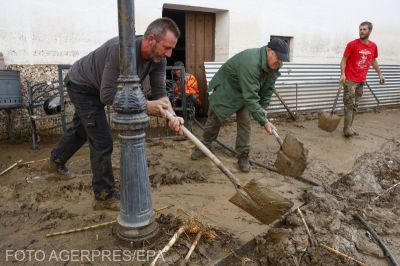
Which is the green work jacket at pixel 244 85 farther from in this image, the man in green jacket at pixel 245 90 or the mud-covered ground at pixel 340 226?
the mud-covered ground at pixel 340 226

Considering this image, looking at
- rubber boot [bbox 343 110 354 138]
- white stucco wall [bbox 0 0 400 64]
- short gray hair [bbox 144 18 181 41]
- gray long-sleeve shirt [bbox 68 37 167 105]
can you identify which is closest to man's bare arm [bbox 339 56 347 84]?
rubber boot [bbox 343 110 354 138]

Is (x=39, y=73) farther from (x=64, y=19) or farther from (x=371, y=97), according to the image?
(x=371, y=97)

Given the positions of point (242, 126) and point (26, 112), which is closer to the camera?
point (242, 126)

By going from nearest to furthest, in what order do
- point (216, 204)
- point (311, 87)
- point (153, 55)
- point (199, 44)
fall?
point (153, 55) < point (216, 204) < point (199, 44) < point (311, 87)

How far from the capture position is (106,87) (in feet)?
8.80

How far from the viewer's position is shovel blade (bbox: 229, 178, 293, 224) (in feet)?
Answer: 8.43

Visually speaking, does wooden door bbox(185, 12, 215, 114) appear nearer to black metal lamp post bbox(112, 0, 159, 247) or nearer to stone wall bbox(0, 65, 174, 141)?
stone wall bbox(0, 65, 174, 141)

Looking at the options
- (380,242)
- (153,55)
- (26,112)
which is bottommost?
(380,242)

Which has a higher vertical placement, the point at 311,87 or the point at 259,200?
the point at 311,87

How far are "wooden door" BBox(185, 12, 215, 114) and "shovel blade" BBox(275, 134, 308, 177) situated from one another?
3.91m

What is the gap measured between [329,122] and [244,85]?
2.96 m

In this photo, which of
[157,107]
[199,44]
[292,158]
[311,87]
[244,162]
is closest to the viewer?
[157,107]

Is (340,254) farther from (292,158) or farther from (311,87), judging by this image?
(311,87)

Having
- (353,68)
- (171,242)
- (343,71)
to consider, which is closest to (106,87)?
(171,242)
